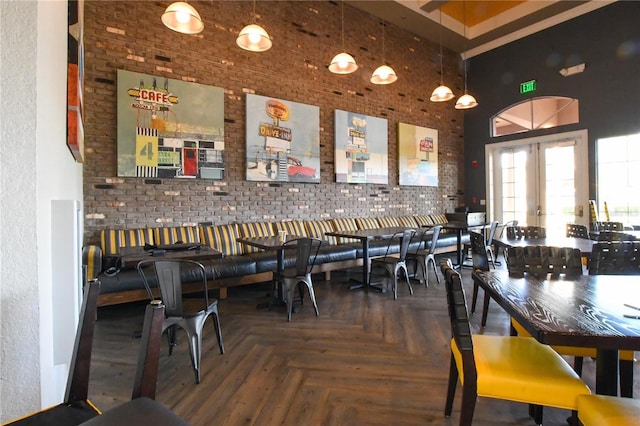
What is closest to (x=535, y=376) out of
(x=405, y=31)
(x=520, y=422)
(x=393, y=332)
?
(x=520, y=422)

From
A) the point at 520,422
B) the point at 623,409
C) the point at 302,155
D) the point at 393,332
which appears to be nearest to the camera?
the point at 623,409

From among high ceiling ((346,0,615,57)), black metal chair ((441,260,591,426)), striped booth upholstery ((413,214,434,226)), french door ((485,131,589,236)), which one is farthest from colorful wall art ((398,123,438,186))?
black metal chair ((441,260,591,426))

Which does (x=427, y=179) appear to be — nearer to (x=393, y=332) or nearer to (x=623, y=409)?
(x=393, y=332)

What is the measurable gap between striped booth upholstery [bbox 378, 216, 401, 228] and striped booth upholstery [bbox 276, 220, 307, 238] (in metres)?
1.93

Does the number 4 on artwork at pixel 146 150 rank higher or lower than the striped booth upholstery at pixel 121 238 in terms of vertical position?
higher

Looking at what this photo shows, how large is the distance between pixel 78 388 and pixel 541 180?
8873mm

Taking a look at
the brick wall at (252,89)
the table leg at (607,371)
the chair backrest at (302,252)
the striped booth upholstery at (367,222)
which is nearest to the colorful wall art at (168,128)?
the brick wall at (252,89)

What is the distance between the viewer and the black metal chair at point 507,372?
1.43 meters

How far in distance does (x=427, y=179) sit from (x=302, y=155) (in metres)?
3.58

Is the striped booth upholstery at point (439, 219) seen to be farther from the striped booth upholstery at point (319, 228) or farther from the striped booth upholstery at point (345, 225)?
the striped booth upholstery at point (319, 228)

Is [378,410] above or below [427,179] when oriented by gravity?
below

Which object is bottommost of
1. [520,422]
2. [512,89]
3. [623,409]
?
[520,422]

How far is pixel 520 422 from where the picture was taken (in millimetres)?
1896

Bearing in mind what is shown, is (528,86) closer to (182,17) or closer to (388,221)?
(388,221)
